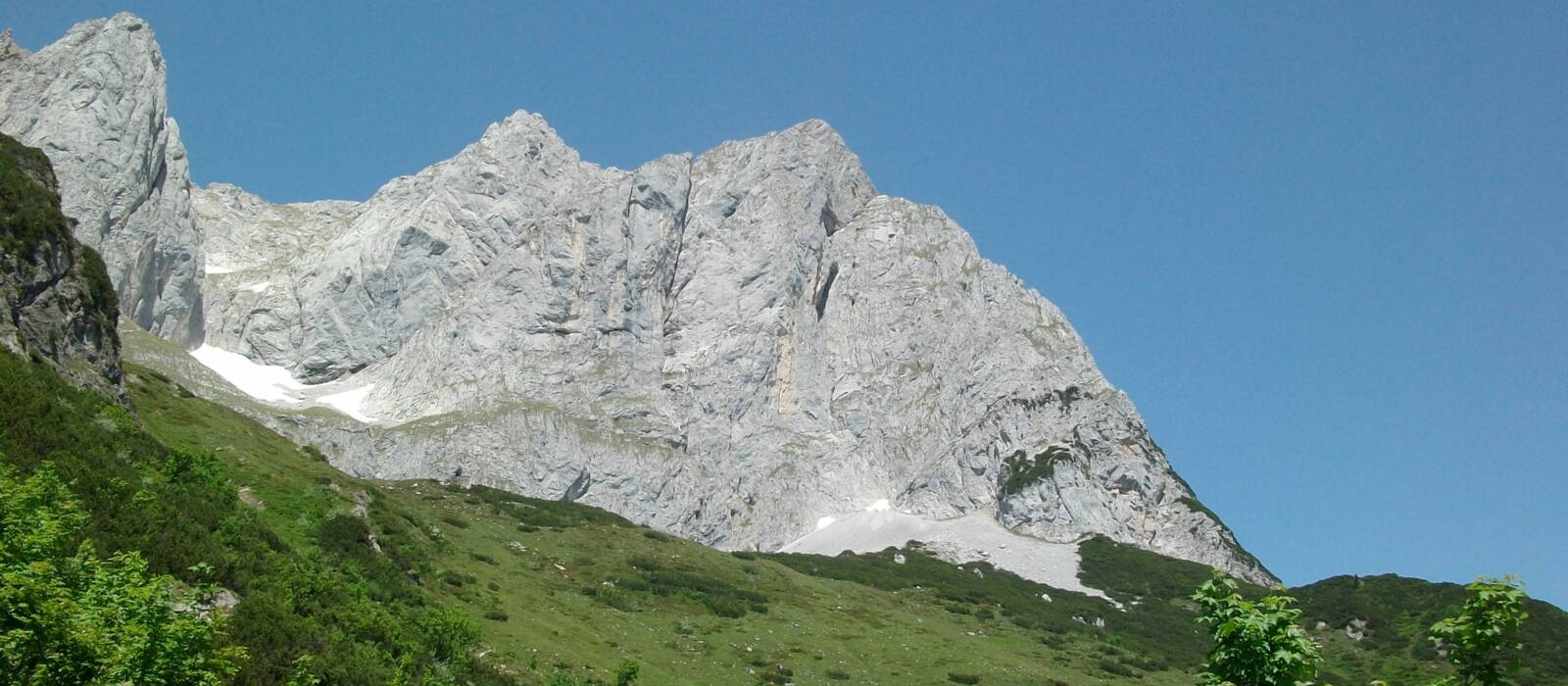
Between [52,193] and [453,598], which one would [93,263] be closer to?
[52,193]

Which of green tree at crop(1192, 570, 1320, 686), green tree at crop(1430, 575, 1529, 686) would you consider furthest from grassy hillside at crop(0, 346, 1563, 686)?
green tree at crop(1192, 570, 1320, 686)

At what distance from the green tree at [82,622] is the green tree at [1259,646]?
16950 millimetres

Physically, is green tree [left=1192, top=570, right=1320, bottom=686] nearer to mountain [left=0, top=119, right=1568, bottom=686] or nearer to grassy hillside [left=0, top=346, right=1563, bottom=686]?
mountain [left=0, top=119, right=1568, bottom=686]

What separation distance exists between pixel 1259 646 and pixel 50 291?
5084 centimetres

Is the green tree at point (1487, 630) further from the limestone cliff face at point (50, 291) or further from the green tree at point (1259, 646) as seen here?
the limestone cliff face at point (50, 291)

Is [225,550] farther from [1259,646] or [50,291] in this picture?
[1259,646]

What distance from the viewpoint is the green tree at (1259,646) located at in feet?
55.7

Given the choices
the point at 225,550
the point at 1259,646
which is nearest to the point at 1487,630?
the point at 1259,646

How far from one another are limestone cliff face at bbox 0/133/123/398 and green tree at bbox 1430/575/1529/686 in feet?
151

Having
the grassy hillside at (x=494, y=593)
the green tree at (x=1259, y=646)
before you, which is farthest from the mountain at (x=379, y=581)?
the green tree at (x=1259, y=646)

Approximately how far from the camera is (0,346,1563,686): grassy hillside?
35.3m

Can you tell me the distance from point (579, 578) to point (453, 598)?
28983mm

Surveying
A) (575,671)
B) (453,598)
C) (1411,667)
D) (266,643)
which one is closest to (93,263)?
(453,598)

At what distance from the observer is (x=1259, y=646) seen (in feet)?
56.3
